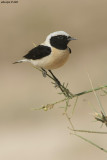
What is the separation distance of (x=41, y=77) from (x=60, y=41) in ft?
34.0

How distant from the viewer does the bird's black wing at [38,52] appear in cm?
499

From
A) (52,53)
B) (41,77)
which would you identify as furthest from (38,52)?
(41,77)

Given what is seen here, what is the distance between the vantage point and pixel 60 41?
5012mm

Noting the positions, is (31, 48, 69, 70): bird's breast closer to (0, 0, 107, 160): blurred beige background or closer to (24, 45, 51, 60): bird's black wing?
(24, 45, 51, 60): bird's black wing

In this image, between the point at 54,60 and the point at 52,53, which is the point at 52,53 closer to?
the point at 52,53

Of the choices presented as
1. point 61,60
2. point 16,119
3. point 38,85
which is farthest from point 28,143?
point 61,60

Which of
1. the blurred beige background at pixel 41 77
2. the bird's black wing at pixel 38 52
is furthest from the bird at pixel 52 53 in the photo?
the blurred beige background at pixel 41 77

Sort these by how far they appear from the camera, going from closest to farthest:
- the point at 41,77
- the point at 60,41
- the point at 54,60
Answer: the point at 54,60, the point at 60,41, the point at 41,77

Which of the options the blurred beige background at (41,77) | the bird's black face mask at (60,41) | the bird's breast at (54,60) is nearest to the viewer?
the bird's breast at (54,60)

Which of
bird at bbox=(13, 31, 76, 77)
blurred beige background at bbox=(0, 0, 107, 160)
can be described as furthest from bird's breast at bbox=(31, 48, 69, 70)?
blurred beige background at bbox=(0, 0, 107, 160)

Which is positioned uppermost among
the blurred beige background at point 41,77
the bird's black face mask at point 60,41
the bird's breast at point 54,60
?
the blurred beige background at point 41,77

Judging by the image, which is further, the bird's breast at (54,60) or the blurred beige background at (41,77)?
the blurred beige background at (41,77)

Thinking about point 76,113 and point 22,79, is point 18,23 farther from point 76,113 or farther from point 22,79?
point 76,113

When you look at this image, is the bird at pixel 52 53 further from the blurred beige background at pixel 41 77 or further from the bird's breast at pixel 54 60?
the blurred beige background at pixel 41 77
